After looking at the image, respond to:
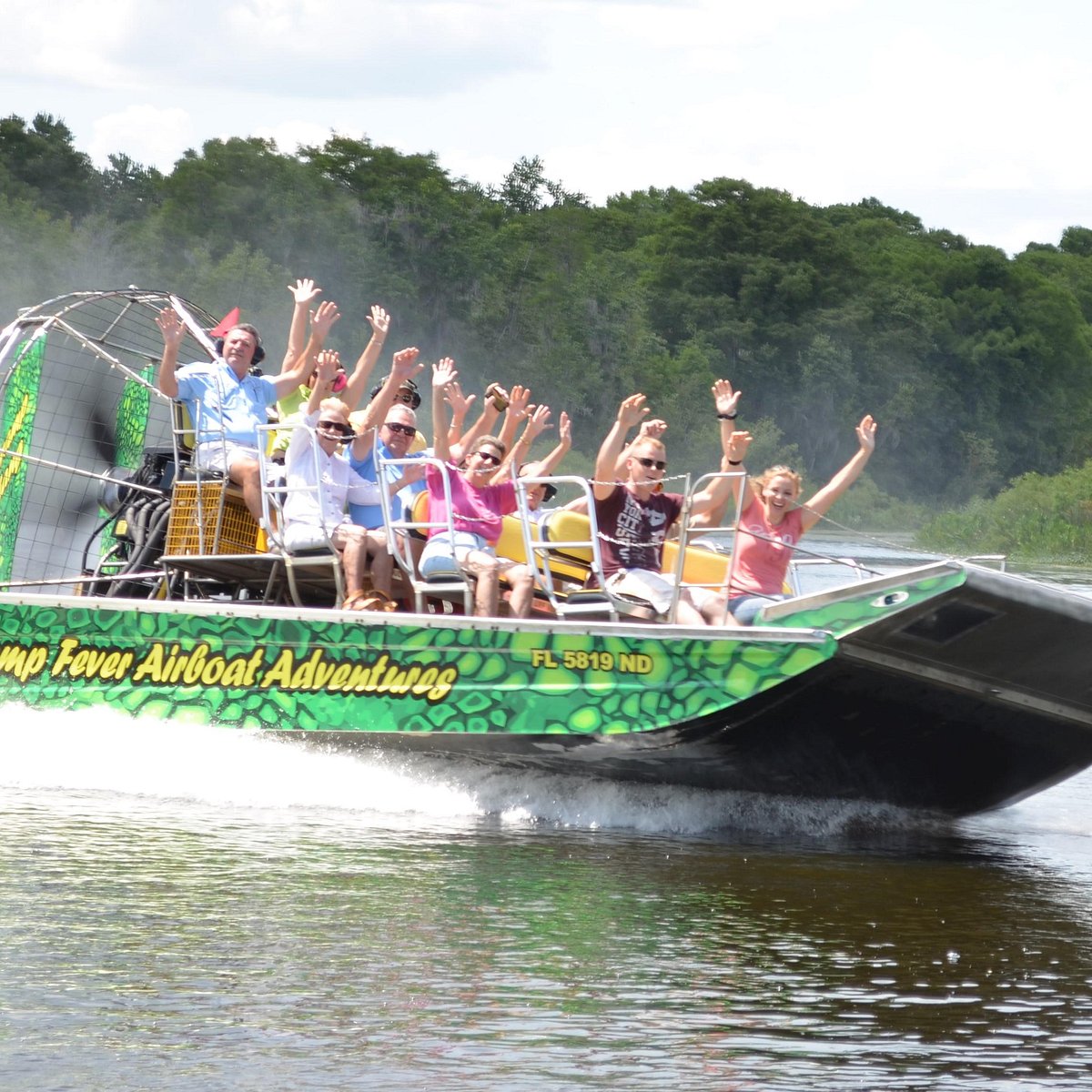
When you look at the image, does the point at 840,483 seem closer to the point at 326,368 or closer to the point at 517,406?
the point at 517,406

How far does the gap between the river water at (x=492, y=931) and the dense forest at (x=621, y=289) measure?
4070 cm

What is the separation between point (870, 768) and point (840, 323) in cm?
7277

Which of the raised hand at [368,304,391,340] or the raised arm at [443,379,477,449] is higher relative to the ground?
the raised hand at [368,304,391,340]

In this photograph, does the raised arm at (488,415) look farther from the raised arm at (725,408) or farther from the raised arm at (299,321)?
the raised arm at (725,408)

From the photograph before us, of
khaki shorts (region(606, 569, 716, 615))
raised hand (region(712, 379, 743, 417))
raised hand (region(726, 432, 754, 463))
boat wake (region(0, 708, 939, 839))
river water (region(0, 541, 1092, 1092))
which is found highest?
raised hand (region(712, 379, 743, 417))

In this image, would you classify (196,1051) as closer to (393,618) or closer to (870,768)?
(393,618)

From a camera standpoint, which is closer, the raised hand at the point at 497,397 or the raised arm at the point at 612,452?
the raised arm at the point at 612,452

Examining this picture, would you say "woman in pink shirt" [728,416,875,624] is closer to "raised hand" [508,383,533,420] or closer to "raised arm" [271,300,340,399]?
"raised hand" [508,383,533,420]

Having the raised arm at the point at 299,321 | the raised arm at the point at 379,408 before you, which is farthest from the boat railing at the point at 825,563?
the raised arm at the point at 299,321

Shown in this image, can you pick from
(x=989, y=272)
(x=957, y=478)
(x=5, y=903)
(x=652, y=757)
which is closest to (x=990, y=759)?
(x=652, y=757)

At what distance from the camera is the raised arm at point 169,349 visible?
1095 centimetres

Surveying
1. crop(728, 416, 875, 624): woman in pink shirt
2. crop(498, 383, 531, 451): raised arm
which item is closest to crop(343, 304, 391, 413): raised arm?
crop(498, 383, 531, 451): raised arm

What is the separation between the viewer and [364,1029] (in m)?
6.54

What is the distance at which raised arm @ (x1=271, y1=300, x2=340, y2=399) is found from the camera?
11594 mm
